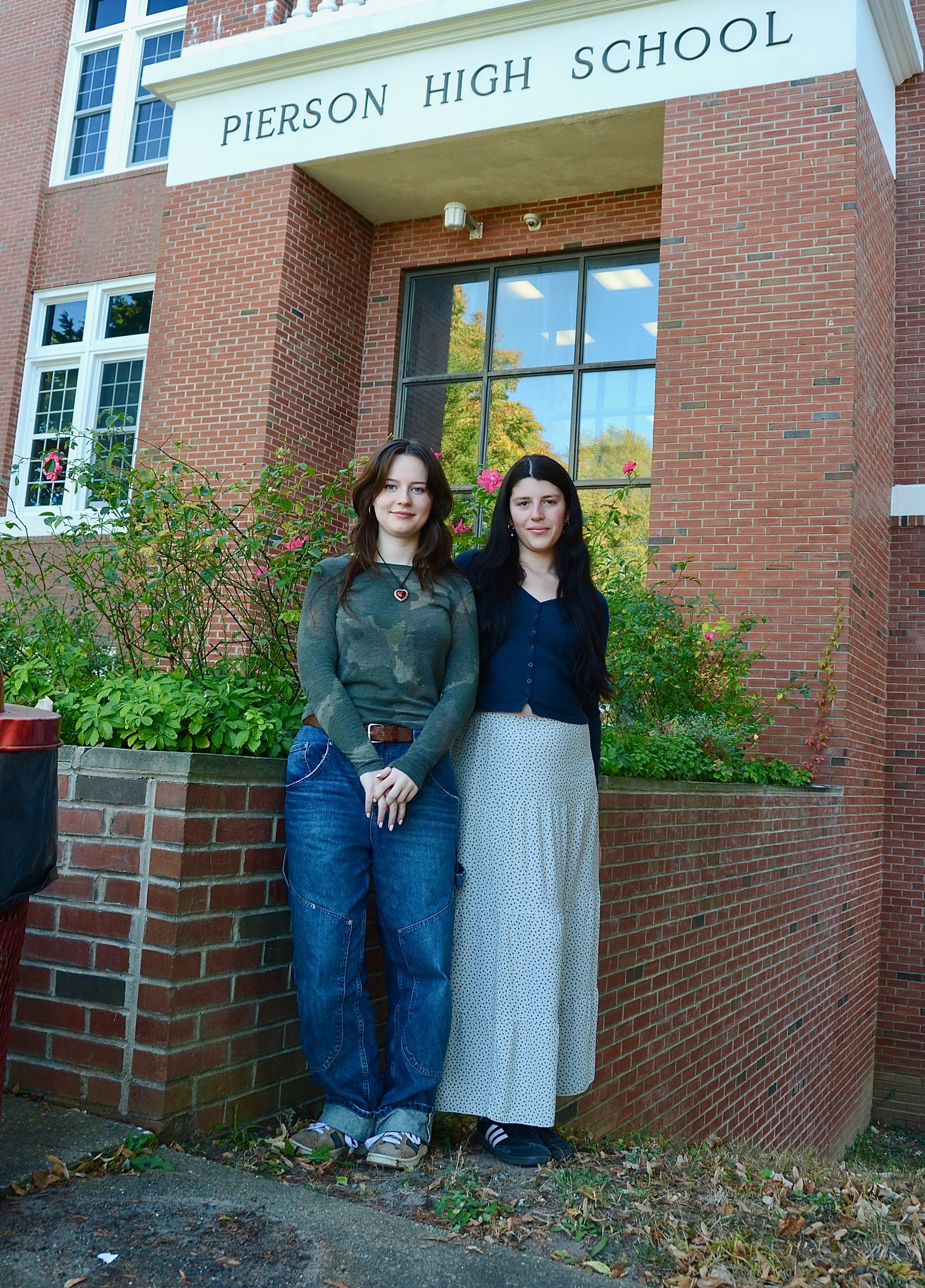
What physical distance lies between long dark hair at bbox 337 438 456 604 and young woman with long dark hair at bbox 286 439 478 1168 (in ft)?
0.03

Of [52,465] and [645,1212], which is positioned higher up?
[52,465]

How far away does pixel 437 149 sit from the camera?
10492 millimetres

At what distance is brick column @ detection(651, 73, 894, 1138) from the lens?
28.0 ft

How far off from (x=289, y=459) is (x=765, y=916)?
5967mm

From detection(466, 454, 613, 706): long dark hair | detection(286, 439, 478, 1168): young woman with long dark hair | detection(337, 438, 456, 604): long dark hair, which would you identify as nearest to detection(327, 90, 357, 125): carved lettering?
detection(466, 454, 613, 706): long dark hair

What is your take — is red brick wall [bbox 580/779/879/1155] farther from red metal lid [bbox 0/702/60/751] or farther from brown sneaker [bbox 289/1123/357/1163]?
red metal lid [bbox 0/702/60/751]

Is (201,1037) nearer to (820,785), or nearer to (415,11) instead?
(820,785)

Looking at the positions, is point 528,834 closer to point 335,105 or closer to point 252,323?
point 252,323

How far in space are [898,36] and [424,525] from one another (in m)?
8.86

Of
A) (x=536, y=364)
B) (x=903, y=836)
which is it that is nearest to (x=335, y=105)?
(x=536, y=364)

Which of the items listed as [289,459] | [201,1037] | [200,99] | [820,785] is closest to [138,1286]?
[201,1037]

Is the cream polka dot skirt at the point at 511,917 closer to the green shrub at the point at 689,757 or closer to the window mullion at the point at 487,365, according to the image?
the green shrub at the point at 689,757

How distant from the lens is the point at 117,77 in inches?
564

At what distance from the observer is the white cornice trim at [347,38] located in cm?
978
